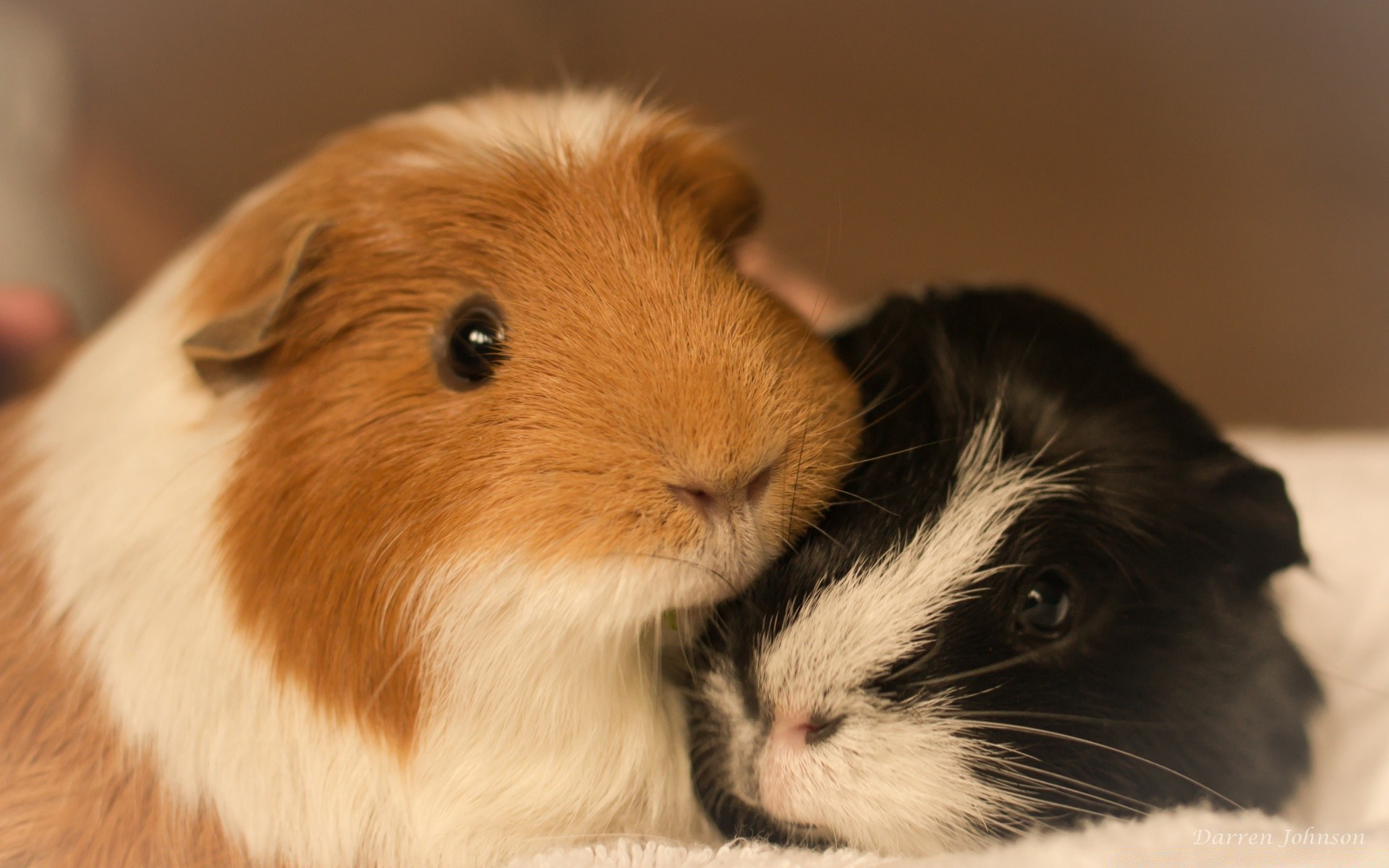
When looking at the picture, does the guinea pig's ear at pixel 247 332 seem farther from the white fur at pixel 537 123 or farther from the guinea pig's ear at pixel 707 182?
the guinea pig's ear at pixel 707 182

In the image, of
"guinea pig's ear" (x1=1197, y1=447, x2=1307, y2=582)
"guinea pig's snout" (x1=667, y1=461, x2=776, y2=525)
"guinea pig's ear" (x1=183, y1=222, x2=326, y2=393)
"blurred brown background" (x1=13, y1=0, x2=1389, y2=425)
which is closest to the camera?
"guinea pig's snout" (x1=667, y1=461, x2=776, y2=525)

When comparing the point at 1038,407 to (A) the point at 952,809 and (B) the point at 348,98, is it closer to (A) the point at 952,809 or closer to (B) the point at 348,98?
(A) the point at 952,809

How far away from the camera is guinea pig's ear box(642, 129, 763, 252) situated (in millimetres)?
988

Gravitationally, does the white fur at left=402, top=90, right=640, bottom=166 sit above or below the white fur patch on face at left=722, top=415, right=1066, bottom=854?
above

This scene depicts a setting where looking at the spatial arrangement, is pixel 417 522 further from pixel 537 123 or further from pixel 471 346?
pixel 537 123

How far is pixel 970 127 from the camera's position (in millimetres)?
1941

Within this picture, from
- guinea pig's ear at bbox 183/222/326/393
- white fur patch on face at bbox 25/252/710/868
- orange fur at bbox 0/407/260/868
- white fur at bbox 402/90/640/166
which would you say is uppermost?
white fur at bbox 402/90/640/166

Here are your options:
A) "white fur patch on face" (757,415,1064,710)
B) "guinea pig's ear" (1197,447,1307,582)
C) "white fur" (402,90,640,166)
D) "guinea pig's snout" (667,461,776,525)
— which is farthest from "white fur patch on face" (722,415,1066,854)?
"white fur" (402,90,640,166)

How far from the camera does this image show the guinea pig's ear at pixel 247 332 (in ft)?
2.83

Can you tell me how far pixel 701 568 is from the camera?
78cm

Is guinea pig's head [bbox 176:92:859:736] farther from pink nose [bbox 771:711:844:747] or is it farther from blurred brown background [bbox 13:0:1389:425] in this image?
blurred brown background [bbox 13:0:1389:425]

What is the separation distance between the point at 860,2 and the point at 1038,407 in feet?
3.85

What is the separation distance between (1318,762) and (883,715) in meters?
0.73

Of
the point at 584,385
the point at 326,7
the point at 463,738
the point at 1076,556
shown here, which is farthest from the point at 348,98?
the point at 1076,556
